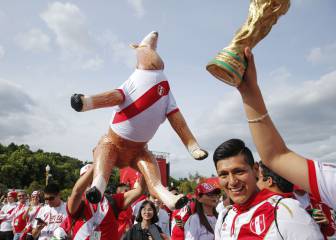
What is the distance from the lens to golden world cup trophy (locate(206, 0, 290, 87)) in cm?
143

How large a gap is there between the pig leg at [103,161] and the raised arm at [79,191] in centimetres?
23

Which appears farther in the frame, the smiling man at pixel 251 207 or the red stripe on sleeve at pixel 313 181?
the smiling man at pixel 251 207

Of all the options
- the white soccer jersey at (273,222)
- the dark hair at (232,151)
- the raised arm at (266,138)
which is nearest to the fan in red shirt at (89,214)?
the dark hair at (232,151)

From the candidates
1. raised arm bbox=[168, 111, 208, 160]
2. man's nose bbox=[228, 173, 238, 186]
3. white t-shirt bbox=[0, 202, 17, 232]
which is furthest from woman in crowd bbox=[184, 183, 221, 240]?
white t-shirt bbox=[0, 202, 17, 232]

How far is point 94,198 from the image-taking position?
3234 millimetres

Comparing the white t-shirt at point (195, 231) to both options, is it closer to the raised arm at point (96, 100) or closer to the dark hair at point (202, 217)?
the dark hair at point (202, 217)

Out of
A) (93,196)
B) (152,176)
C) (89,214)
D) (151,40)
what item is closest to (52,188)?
(89,214)

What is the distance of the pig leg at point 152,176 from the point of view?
3.47m

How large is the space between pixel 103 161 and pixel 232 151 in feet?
5.16

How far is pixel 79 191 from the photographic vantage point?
155 inches

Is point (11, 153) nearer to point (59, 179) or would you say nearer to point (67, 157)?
point (59, 179)

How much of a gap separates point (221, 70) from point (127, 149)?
8.10ft

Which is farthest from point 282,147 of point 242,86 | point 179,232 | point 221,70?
point 179,232

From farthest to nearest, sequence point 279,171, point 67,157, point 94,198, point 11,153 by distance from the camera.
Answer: point 67,157
point 11,153
point 94,198
point 279,171
